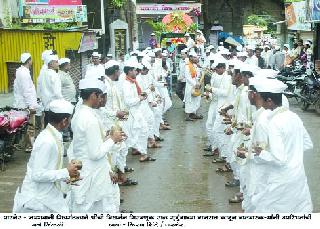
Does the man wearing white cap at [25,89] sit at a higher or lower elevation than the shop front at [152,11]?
lower

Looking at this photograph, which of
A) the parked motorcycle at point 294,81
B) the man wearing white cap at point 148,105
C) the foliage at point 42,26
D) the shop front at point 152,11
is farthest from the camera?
the shop front at point 152,11

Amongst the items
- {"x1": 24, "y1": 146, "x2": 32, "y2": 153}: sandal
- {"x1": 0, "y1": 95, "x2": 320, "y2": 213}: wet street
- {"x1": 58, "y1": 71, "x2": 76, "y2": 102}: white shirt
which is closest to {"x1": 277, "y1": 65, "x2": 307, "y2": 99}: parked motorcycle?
{"x1": 0, "y1": 95, "x2": 320, "y2": 213}: wet street

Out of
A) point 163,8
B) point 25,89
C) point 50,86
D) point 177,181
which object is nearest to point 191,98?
point 50,86

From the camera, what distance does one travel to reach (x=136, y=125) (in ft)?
32.0

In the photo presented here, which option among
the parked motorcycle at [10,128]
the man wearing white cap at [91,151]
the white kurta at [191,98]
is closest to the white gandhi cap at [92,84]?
the man wearing white cap at [91,151]

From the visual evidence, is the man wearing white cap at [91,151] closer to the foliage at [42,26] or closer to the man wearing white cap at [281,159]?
the man wearing white cap at [281,159]

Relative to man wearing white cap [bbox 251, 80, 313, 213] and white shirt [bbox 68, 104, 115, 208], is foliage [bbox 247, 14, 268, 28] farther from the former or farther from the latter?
man wearing white cap [bbox 251, 80, 313, 213]

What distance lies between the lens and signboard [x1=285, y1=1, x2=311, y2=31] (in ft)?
67.4

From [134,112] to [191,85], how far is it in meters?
4.78

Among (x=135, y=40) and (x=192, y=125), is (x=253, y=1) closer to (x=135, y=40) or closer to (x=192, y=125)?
(x=135, y=40)

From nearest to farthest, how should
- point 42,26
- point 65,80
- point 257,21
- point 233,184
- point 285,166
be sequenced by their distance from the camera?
point 285,166 → point 233,184 → point 65,80 → point 42,26 → point 257,21

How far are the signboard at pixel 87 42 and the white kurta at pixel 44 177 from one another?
381 inches

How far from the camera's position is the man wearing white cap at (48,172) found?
4703mm

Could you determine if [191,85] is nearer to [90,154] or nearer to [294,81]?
[294,81]
